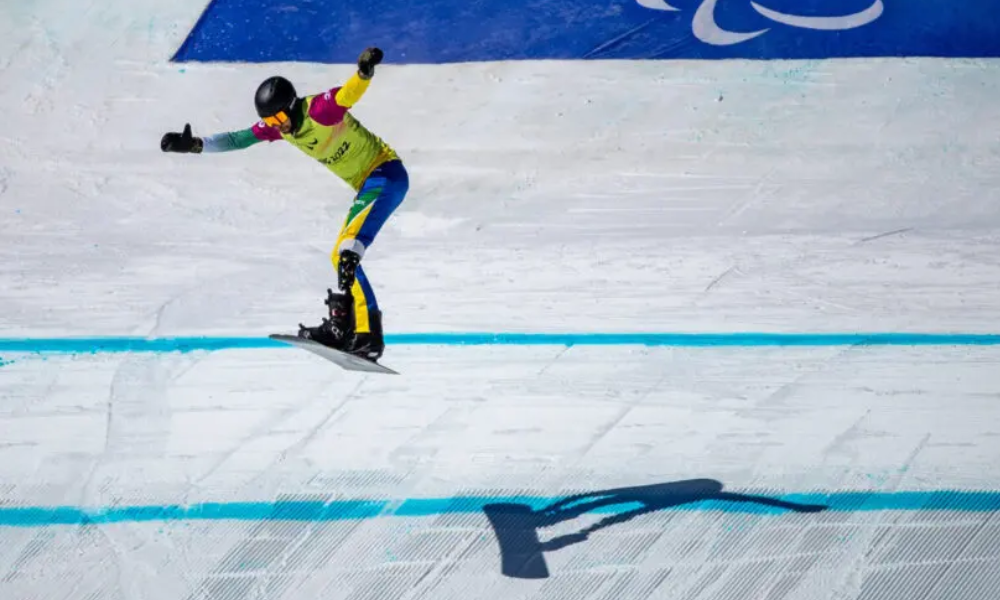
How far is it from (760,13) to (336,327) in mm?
3789

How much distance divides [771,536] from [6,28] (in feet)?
19.1

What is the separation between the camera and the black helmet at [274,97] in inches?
187

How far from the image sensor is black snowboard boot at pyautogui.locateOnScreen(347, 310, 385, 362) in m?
5.04

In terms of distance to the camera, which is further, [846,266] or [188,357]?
[846,266]

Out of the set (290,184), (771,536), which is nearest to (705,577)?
(771,536)

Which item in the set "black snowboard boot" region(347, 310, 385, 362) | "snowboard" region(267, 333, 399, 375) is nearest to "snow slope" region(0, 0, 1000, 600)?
"snowboard" region(267, 333, 399, 375)

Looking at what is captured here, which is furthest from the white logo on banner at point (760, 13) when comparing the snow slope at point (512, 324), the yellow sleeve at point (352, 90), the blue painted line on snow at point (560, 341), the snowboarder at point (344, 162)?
the yellow sleeve at point (352, 90)

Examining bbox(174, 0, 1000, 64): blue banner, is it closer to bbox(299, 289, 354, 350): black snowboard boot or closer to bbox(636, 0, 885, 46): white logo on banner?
bbox(636, 0, 885, 46): white logo on banner

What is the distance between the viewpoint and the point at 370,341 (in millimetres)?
5047

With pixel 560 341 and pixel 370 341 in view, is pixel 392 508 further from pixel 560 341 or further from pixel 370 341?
pixel 560 341

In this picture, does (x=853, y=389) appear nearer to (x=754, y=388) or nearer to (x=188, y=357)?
(x=754, y=388)

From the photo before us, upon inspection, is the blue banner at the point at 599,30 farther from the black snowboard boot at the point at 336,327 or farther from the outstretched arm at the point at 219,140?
the black snowboard boot at the point at 336,327

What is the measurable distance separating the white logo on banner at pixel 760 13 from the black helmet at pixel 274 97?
3.15 metres

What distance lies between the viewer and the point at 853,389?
18.5 feet
